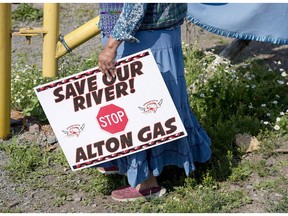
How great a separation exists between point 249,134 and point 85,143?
4.20 ft

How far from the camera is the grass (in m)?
4.32

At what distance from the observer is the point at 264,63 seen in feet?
20.5

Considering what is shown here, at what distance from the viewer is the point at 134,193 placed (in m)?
4.37

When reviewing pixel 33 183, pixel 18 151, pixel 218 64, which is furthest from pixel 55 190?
pixel 218 64

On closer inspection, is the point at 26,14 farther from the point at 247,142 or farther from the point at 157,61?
the point at 157,61

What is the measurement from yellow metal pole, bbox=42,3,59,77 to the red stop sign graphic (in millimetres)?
1328

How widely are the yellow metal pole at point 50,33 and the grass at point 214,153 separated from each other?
0.21 meters

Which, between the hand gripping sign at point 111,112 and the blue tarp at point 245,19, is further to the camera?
the blue tarp at point 245,19

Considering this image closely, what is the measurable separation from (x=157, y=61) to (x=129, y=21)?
32 cm

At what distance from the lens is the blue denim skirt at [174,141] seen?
13.3 feet

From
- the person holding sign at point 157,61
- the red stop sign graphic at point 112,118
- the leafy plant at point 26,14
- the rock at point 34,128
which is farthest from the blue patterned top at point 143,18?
the leafy plant at point 26,14

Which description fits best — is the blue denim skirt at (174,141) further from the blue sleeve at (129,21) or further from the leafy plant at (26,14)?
the leafy plant at (26,14)

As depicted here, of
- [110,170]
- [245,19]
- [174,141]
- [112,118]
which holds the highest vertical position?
[245,19]

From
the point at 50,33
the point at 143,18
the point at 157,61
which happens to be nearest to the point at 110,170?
the point at 157,61
